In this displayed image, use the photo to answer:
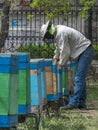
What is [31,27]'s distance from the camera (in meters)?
22.4

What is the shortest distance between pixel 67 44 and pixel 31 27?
31.6 ft

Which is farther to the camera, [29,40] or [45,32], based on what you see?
[29,40]

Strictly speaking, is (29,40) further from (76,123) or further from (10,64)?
(10,64)

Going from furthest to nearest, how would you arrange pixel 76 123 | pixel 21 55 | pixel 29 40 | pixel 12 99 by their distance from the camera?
1. pixel 29 40
2. pixel 76 123
3. pixel 21 55
4. pixel 12 99

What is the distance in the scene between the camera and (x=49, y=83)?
11.4 metres

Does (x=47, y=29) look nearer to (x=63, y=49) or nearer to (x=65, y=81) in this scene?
(x=63, y=49)

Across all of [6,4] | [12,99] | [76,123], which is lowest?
[76,123]

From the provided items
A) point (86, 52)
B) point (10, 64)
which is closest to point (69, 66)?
point (86, 52)

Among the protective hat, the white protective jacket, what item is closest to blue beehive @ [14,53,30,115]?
the protective hat

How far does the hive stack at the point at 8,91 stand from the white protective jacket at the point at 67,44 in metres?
4.67

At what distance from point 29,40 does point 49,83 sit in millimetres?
10306

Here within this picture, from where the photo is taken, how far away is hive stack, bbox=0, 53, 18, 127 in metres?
7.64

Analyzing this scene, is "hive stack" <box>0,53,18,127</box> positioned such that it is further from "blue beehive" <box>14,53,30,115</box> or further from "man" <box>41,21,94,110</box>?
"man" <box>41,21,94,110</box>

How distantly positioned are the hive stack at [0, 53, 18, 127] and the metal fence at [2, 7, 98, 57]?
13.1 metres
